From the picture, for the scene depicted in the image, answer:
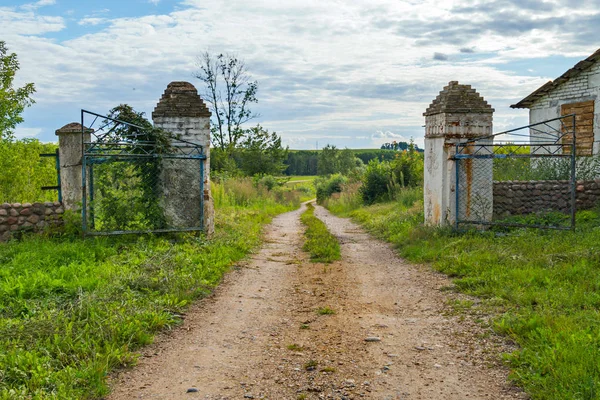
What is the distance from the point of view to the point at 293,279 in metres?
8.46

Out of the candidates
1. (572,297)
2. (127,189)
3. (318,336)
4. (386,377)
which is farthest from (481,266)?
(127,189)

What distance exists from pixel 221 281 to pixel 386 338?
3.40 meters

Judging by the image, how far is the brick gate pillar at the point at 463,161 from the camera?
11.4m

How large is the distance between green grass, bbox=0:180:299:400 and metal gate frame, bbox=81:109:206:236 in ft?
1.37

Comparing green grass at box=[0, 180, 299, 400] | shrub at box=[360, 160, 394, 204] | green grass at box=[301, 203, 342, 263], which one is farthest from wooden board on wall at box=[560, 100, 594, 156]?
green grass at box=[0, 180, 299, 400]

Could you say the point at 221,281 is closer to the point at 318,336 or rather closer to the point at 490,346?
the point at 318,336

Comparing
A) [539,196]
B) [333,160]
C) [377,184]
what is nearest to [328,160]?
[333,160]

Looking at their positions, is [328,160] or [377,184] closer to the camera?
[377,184]

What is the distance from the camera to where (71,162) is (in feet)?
34.4

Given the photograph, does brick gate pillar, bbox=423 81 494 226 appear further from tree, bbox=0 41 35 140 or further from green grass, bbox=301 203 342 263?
tree, bbox=0 41 35 140

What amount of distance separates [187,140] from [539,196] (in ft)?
27.4

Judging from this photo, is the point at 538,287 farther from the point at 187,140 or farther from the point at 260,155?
the point at 260,155

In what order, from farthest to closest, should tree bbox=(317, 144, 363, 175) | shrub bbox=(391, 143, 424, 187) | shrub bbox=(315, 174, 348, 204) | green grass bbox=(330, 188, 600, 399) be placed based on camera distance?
tree bbox=(317, 144, 363, 175)
shrub bbox=(315, 174, 348, 204)
shrub bbox=(391, 143, 424, 187)
green grass bbox=(330, 188, 600, 399)

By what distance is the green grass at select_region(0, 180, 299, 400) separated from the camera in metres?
4.27
